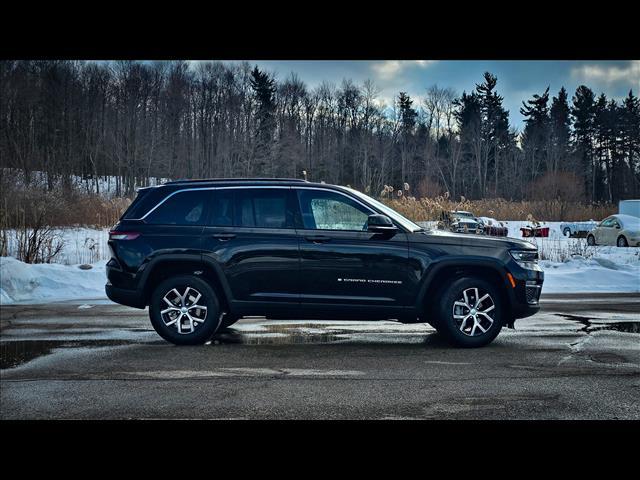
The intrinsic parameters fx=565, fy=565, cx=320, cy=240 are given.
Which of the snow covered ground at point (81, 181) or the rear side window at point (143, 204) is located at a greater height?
the snow covered ground at point (81, 181)

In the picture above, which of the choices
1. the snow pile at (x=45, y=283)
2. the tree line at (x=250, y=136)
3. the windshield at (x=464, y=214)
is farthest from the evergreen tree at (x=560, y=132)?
the snow pile at (x=45, y=283)

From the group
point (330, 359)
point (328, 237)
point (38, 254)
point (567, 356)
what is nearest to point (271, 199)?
point (328, 237)

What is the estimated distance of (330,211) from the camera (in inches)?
274

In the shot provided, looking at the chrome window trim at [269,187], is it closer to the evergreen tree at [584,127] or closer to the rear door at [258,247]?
the rear door at [258,247]

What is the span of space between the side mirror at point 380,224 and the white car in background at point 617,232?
16467 mm

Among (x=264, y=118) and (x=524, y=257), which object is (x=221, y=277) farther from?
(x=264, y=118)

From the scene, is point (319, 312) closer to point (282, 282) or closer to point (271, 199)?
point (282, 282)

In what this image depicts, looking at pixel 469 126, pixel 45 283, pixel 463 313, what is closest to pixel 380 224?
pixel 463 313

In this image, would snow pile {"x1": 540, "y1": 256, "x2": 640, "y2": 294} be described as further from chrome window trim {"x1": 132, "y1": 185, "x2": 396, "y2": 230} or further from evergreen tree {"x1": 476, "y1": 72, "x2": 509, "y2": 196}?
evergreen tree {"x1": 476, "y1": 72, "x2": 509, "y2": 196}

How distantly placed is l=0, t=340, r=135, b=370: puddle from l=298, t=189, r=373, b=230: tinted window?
9.08 ft

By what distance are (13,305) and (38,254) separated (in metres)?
4.16

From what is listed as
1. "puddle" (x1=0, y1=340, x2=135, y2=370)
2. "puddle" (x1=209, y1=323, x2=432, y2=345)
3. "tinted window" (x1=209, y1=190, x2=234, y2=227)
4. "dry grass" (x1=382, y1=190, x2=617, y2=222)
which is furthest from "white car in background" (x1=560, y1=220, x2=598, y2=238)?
"puddle" (x1=0, y1=340, x2=135, y2=370)

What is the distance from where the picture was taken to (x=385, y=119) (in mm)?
27797

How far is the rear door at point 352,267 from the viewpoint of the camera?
664cm
